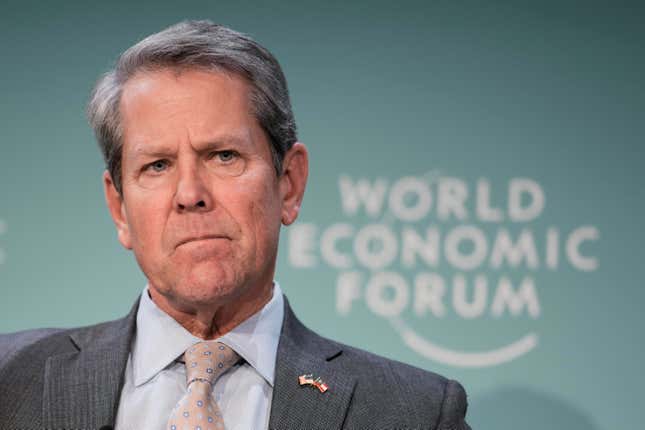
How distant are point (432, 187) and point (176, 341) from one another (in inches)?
48.6

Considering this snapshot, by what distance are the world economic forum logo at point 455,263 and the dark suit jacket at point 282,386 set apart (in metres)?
0.78

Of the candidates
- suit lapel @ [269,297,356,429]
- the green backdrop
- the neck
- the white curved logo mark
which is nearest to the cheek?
the neck

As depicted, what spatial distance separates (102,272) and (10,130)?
0.56 metres

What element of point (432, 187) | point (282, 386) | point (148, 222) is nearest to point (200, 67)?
point (148, 222)

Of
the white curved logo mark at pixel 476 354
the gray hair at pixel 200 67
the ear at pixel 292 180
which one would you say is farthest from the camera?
the white curved logo mark at pixel 476 354

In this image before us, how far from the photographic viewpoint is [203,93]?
1.79 metres

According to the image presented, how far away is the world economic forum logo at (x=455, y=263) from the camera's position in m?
2.79

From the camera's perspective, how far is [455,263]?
2793 millimetres

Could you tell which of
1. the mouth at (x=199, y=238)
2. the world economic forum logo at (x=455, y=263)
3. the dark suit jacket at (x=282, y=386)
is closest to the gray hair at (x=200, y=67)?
the mouth at (x=199, y=238)

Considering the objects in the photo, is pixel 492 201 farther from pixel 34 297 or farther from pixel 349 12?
pixel 34 297

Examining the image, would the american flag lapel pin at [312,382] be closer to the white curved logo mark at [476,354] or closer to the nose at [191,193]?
the nose at [191,193]

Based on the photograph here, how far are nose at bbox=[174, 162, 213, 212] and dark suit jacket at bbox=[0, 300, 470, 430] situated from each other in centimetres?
37

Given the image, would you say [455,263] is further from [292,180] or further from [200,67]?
[200,67]

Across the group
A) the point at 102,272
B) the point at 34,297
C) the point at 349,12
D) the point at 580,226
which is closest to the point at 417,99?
the point at 349,12
